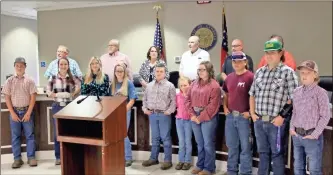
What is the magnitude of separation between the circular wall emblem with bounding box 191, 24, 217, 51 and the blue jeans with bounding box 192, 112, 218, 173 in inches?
135

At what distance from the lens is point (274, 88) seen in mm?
2969

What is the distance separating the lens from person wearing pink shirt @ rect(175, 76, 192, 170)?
3.91m

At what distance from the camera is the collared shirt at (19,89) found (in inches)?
161

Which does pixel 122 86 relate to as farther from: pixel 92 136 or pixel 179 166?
pixel 92 136

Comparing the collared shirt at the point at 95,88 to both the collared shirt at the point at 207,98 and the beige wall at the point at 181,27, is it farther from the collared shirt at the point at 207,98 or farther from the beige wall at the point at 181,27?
the beige wall at the point at 181,27

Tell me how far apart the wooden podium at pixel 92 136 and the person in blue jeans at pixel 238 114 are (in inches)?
49.5

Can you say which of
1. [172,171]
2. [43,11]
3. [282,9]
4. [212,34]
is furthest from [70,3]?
[172,171]

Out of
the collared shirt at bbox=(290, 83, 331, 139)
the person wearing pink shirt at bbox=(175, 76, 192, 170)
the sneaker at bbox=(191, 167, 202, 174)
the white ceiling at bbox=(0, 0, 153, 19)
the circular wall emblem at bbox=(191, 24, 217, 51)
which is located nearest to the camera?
the collared shirt at bbox=(290, 83, 331, 139)

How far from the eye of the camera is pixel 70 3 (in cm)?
762

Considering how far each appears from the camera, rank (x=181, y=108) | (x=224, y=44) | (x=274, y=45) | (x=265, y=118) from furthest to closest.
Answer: (x=224, y=44) < (x=181, y=108) < (x=265, y=118) < (x=274, y=45)

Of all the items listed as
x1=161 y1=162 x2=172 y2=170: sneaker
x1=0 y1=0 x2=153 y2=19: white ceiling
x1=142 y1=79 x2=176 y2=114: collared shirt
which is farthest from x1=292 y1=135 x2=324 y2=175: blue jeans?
x1=0 y1=0 x2=153 y2=19: white ceiling

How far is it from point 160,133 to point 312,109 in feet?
6.21

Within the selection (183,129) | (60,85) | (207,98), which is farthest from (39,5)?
(207,98)

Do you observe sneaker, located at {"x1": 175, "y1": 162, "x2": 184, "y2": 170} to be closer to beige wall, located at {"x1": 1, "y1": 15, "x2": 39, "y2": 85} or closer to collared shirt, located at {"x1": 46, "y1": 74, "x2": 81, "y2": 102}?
collared shirt, located at {"x1": 46, "y1": 74, "x2": 81, "y2": 102}
